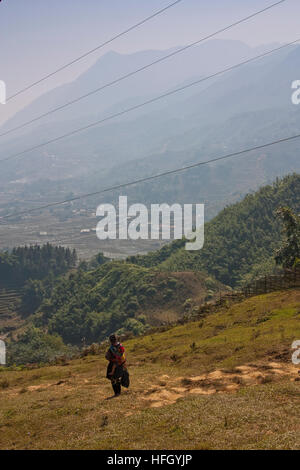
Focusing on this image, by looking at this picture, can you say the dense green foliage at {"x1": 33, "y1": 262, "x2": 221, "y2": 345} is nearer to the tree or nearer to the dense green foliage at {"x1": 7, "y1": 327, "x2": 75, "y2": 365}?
the dense green foliage at {"x1": 7, "y1": 327, "x2": 75, "y2": 365}

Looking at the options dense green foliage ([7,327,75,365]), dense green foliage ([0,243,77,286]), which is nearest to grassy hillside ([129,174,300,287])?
dense green foliage ([7,327,75,365])

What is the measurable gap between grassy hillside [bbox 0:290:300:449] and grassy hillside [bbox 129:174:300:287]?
2389 inches

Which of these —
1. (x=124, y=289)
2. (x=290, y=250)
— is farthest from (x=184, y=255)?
(x=290, y=250)

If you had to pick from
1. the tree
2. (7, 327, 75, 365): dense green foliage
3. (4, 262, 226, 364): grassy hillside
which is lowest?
(7, 327, 75, 365): dense green foliage

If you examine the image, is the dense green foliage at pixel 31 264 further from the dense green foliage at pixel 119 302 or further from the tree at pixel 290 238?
the tree at pixel 290 238

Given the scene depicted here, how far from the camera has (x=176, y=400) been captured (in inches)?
635

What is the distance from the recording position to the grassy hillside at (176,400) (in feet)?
38.7

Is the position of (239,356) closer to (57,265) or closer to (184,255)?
(184,255)

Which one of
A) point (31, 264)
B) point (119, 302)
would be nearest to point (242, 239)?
point (119, 302)

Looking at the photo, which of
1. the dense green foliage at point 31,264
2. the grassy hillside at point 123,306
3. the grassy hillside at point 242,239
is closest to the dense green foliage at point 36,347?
the grassy hillside at point 123,306

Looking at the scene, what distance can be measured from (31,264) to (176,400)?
500 feet

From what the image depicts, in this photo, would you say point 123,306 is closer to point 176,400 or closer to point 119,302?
point 119,302

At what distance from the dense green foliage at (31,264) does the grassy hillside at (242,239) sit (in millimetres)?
64476

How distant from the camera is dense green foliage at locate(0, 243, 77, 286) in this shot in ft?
515
